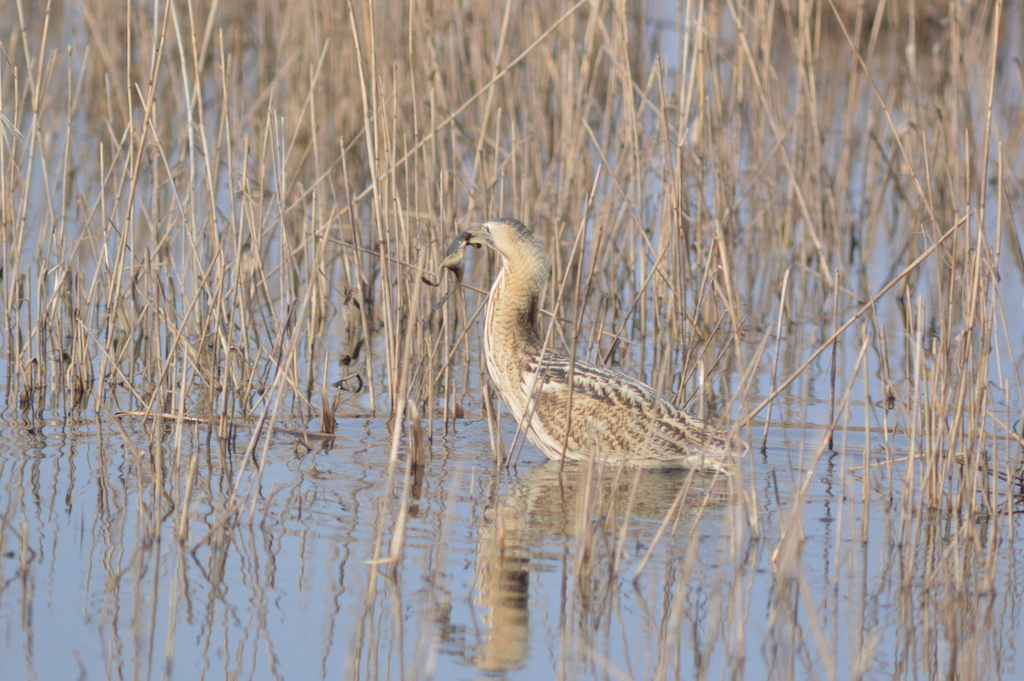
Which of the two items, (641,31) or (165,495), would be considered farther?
(641,31)

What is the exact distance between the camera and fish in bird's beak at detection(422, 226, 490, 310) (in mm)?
6328

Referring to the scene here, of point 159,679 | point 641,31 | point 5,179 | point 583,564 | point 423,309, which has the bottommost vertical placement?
point 159,679

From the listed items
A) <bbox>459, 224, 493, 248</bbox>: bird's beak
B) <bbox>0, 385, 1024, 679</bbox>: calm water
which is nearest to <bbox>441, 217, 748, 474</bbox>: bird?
<bbox>459, 224, 493, 248</bbox>: bird's beak

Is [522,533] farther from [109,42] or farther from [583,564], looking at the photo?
[109,42]

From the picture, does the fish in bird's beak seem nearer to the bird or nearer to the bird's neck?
the bird

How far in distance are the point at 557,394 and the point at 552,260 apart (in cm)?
211

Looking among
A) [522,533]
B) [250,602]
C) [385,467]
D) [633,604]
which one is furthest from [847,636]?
[385,467]

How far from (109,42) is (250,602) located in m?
8.21

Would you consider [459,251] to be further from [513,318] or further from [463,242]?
[513,318]

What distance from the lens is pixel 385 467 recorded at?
5.80 meters

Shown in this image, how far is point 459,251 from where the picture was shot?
635cm

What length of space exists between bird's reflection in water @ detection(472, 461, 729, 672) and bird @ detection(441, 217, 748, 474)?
5.0 inches

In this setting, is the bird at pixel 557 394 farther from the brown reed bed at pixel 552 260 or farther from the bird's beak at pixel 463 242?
the brown reed bed at pixel 552 260

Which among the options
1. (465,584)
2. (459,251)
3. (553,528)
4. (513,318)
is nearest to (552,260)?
(513,318)
